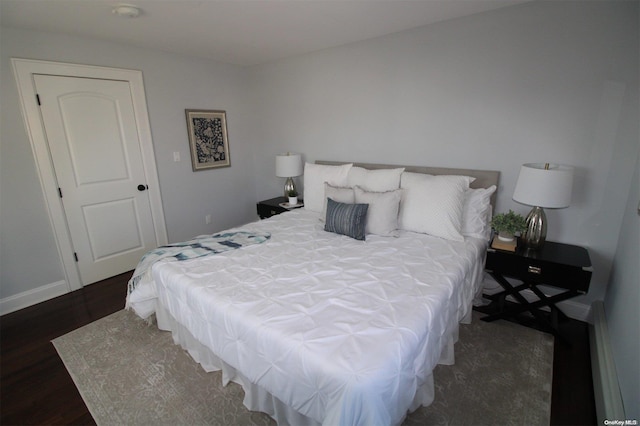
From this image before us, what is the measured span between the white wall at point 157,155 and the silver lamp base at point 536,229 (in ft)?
11.9

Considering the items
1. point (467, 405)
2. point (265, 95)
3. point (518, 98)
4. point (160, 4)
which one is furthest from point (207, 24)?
point (467, 405)

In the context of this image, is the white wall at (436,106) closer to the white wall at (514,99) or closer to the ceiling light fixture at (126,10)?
the white wall at (514,99)

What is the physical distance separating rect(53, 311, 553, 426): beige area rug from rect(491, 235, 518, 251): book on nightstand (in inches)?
24.2

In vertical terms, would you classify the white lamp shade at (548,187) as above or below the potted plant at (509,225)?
above

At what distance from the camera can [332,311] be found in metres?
1.45

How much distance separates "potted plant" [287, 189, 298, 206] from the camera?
3.81m

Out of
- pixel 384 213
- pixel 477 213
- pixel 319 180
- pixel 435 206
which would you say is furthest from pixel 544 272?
pixel 319 180

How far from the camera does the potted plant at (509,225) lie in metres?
2.24

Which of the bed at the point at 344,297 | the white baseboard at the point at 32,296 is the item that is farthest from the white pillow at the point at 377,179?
the white baseboard at the point at 32,296

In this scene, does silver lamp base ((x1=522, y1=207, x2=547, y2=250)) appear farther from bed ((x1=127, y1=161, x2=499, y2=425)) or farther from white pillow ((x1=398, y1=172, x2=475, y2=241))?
white pillow ((x1=398, y1=172, x2=475, y2=241))

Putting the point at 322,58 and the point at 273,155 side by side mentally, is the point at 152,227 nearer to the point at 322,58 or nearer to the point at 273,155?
the point at 273,155

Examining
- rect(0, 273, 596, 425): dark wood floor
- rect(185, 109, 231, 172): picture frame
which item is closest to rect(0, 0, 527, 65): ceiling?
rect(185, 109, 231, 172): picture frame

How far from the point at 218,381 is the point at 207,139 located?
10.1ft

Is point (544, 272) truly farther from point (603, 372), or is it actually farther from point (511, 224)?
point (603, 372)
